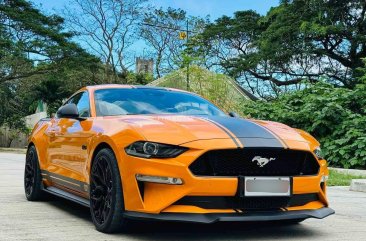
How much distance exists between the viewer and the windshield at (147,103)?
5.64 metres

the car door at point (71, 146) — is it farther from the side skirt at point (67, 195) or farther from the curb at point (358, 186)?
the curb at point (358, 186)

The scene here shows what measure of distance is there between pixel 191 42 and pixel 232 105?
1495cm

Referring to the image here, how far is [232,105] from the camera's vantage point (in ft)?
74.7

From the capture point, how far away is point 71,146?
226 inches

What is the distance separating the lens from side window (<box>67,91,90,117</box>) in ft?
19.4

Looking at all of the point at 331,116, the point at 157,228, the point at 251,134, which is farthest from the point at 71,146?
the point at 331,116

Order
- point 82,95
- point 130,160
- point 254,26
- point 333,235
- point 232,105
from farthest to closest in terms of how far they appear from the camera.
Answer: point 254,26
point 232,105
point 82,95
point 333,235
point 130,160

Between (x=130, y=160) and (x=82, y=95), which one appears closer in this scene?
(x=130, y=160)

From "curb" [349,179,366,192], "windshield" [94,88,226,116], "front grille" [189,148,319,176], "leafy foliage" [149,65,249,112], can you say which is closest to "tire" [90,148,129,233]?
"front grille" [189,148,319,176]

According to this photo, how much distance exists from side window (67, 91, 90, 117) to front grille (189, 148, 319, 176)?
76.7 inches

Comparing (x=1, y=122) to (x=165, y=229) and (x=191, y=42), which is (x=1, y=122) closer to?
(x=191, y=42)

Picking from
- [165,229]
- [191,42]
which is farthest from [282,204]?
[191,42]

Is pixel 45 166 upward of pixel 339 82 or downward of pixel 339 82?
downward

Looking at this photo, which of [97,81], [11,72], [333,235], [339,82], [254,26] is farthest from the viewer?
[97,81]
